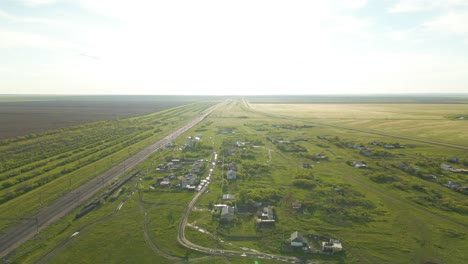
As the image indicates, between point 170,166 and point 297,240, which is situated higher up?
point 170,166

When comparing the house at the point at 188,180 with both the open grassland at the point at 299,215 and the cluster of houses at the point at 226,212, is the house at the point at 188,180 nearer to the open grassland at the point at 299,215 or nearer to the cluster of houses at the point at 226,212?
the open grassland at the point at 299,215

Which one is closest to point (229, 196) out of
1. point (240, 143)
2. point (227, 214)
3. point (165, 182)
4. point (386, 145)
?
point (227, 214)

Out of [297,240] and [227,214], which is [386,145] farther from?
[227,214]

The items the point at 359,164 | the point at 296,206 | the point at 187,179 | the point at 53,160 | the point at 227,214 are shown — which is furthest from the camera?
the point at 53,160

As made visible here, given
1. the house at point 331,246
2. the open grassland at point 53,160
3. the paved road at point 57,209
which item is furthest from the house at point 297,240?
the open grassland at point 53,160

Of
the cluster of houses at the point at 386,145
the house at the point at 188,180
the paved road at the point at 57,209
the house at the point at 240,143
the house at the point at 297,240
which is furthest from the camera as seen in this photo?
the house at the point at 240,143

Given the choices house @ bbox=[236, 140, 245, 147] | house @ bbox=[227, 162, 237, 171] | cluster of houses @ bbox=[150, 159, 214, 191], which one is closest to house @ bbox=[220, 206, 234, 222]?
cluster of houses @ bbox=[150, 159, 214, 191]

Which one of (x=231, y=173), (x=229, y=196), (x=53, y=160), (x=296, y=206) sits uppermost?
(x=53, y=160)

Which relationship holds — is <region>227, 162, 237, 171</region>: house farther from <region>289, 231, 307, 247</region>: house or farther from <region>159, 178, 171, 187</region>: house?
<region>289, 231, 307, 247</region>: house
